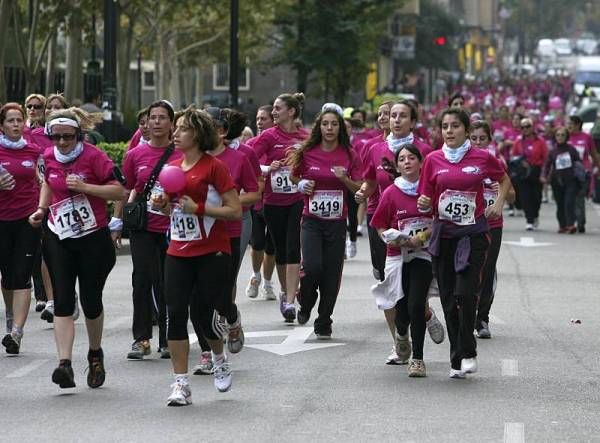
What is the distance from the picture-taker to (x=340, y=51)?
4509 cm

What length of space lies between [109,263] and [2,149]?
2.51 m

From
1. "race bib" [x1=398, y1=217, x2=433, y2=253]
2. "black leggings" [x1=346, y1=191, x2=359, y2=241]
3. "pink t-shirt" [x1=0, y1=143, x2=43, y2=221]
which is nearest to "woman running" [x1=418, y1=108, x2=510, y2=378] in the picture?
"race bib" [x1=398, y1=217, x2=433, y2=253]

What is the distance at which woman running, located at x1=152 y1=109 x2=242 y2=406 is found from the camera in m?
10.2

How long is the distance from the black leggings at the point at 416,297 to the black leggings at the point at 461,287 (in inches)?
5.4

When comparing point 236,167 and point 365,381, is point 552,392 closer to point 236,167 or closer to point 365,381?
point 365,381

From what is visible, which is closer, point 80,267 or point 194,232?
point 194,232

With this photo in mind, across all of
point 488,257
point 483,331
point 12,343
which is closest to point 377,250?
point 488,257

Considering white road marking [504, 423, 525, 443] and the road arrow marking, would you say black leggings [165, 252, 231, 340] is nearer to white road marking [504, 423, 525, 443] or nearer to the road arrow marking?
white road marking [504, 423, 525, 443]

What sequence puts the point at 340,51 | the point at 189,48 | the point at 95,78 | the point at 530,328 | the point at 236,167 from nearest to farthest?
the point at 236,167
the point at 530,328
the point at 95,78
the point at 340,51
the point at 189,48

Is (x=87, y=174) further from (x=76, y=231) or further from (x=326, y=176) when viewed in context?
(x=326, y=176)

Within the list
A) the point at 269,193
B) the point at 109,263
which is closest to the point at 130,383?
the point at 109,263

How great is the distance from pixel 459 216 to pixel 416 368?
3.53ft

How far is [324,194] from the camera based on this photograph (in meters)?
14.1

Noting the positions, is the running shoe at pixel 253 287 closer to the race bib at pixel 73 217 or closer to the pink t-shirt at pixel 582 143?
the race bib at pixel 73 217
